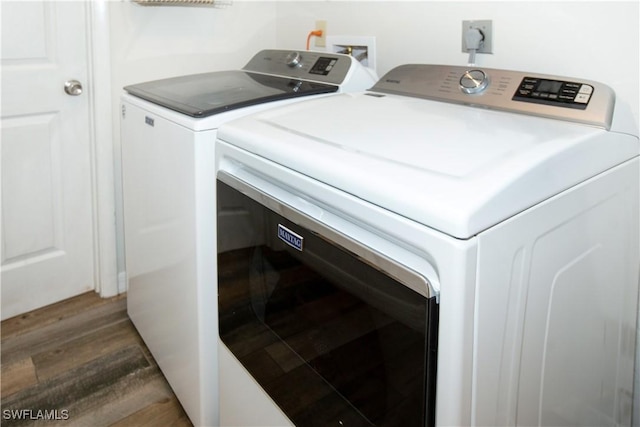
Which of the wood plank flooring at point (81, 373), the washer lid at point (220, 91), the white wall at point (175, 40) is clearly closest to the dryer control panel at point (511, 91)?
the washer lid at point (220, 91)

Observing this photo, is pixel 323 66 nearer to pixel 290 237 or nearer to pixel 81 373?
pixel 290 237

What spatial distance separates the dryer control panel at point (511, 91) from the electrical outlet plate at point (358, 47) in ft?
1.15

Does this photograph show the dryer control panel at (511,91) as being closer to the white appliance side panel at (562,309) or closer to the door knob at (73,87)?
the white appliance side panel at (562,309)

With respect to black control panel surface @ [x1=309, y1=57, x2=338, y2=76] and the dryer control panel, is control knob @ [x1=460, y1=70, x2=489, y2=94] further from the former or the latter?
black control panel surface @ [x1=309, y1=57, x2=338, y2=76]

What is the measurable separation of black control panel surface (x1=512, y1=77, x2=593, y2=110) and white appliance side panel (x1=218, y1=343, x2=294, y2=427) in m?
0.87

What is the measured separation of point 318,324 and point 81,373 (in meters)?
1.14

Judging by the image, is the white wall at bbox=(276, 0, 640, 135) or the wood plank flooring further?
the wood plank flooring

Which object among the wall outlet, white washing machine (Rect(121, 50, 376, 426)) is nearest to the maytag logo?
white washing machine (Rect(121, 50, 376, 426))

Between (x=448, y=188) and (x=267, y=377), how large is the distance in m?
0.64

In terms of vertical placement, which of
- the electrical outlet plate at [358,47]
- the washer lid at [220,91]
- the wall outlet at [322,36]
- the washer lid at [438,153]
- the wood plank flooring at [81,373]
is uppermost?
the wall outlet at [322,36]

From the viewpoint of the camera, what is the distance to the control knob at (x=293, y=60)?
1.64 m

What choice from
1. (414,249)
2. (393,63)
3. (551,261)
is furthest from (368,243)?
(393,63)

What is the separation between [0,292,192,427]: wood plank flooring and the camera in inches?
60.0

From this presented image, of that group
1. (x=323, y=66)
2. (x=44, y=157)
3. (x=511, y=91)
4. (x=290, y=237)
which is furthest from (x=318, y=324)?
(x=44, y=157)
